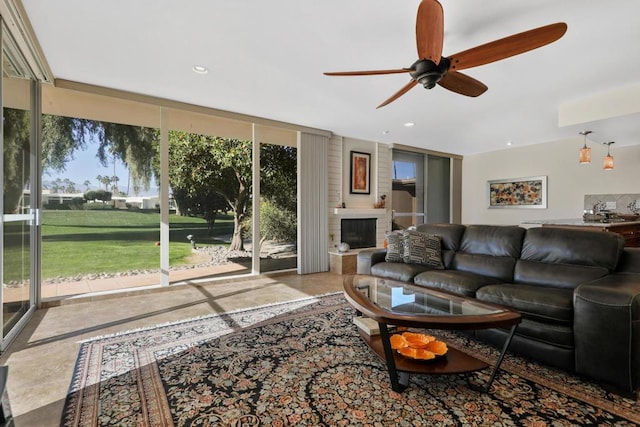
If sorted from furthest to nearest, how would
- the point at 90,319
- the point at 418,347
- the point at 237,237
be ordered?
the point at 237,237
the point at 90,319
the point at 418,347

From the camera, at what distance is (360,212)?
5871mm

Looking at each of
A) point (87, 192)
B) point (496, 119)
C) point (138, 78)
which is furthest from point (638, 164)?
point (87, 192)

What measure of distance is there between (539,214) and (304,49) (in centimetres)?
610

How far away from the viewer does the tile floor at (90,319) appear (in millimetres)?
1820

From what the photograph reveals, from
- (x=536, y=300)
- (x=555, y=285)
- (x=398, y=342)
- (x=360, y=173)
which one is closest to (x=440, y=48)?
(x=536, y=300)

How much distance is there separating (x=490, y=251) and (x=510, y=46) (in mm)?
2010

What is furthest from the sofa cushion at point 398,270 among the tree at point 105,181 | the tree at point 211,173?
the tree at point 105,181

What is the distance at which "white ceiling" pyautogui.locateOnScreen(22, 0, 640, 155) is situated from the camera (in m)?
2.18

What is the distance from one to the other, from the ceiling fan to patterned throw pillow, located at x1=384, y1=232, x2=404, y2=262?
183cm

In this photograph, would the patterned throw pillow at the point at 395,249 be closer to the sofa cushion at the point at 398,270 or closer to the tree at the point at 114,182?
the sofa cushion at the point at 398,270

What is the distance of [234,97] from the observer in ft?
12.8

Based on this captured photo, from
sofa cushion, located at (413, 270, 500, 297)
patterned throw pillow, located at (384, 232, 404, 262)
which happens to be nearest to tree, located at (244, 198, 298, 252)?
patterned throw pillow, located at (384, 232, 404, 262)

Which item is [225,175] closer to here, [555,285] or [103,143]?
[103,143]

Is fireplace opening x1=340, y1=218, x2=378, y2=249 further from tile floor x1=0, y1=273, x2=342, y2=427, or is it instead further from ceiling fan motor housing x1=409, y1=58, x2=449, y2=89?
ceiling fan motor housing x1=409, y1=58, x2=449, y2=89
